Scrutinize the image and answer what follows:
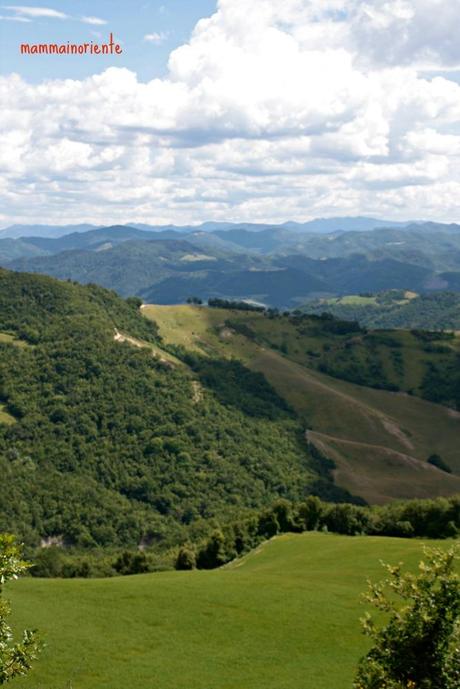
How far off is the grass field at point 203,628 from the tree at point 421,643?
20.0 meters

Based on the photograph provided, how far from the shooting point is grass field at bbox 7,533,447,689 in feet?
159

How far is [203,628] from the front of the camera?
57.6m

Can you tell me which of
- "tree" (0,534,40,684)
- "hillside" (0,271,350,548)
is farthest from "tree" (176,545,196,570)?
"tree" (0,534,40,684)

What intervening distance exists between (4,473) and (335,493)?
8523cm

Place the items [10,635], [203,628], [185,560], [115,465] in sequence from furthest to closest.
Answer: [115,465]
[185,560]
[203,628]
[10,635]

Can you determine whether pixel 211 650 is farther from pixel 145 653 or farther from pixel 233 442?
pixel 233 442

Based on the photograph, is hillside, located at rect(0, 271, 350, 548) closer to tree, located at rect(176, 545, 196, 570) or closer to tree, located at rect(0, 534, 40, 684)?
tree, located at rect(176, 545, 196, 570)

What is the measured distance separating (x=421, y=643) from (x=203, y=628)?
110 feet

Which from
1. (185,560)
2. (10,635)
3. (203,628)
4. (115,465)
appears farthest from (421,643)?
(115,465)

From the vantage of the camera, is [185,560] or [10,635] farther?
[185,560]

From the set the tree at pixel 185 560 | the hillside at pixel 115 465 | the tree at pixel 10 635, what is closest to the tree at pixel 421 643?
Answer: the tree at pixel 10 635

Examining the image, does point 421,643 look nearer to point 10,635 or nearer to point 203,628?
point 10,635

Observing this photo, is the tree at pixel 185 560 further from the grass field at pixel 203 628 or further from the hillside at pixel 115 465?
the hillside at pixel 115 465

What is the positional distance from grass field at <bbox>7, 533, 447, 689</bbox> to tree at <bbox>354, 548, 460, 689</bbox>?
19982 millimetres
